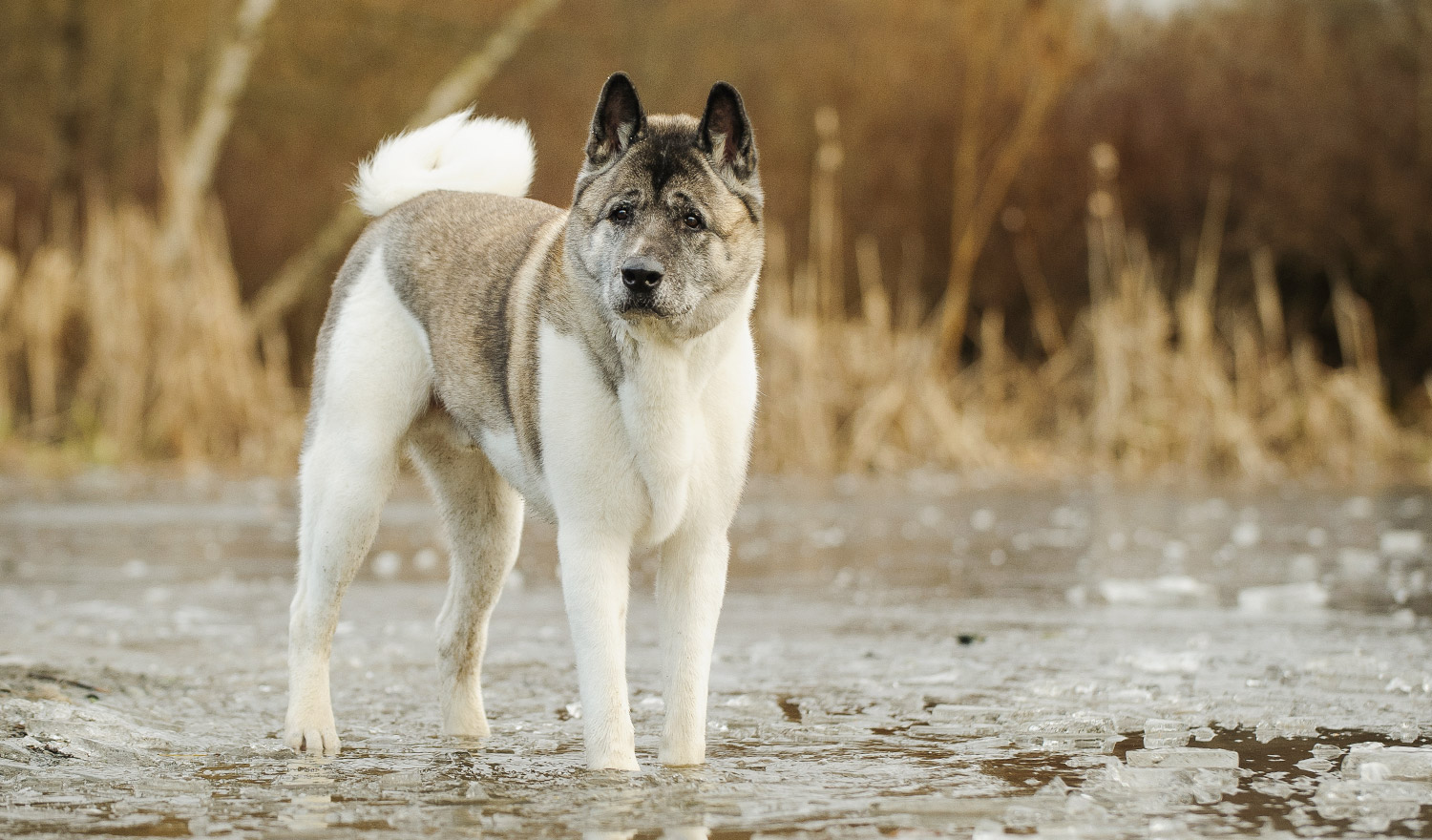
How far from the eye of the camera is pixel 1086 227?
622 inches

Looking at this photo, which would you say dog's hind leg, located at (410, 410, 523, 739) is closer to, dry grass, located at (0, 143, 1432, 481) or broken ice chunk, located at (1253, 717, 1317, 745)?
broken ice chunk, located at (1253, 717, 1317, 745)

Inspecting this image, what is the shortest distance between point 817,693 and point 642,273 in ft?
5.20

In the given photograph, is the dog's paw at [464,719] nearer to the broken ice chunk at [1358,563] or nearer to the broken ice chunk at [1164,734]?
the broken ice chunk at [1164,734]

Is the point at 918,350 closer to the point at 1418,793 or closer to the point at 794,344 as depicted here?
the point at 794,344

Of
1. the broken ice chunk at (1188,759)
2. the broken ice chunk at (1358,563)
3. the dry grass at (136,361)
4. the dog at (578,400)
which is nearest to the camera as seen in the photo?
the broken ice chunk at (1188,759)

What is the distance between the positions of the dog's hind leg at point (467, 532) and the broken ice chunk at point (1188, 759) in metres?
1.78

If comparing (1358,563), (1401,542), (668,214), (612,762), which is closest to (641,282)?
(668,214)

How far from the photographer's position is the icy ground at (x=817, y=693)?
3.12 m

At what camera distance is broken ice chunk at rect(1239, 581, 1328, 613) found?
6297 mm

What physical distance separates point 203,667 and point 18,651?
0.62 meters

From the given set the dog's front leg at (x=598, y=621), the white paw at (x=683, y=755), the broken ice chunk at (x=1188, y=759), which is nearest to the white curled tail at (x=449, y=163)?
the dog's front leg at (x=598, y=621)

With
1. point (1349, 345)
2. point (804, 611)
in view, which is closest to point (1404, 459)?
point (1349, 345)

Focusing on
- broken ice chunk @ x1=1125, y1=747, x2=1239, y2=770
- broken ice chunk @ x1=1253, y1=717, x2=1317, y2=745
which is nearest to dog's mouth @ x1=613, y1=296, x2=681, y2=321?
broken ice chunk @ x1=1125, y1=747, x2=1239, y2=770

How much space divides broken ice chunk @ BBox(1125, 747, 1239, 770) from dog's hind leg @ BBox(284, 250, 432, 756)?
6.86 ft
